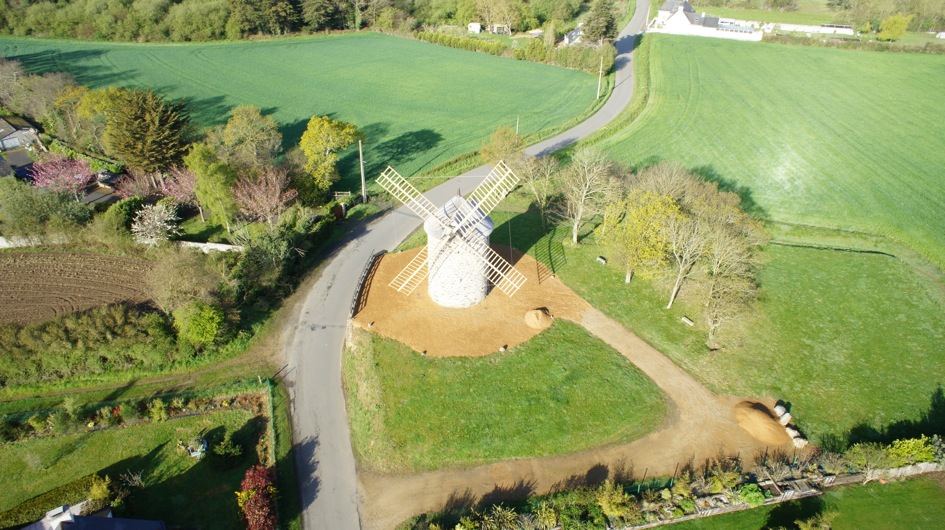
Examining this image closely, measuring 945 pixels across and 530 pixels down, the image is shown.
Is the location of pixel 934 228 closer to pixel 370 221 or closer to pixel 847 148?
pixel 847 148

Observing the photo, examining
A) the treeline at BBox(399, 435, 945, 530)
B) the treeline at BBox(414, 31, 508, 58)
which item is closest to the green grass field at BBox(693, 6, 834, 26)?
the treeline at BBox(414, 31, 508, 58)

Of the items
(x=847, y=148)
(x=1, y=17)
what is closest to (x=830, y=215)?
(x=847, y=148)

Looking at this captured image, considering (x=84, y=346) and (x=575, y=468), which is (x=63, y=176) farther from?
(x=575, y=468)

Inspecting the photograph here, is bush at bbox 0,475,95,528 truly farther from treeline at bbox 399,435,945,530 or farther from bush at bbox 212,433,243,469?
treeline at bbox 399,435,945,530

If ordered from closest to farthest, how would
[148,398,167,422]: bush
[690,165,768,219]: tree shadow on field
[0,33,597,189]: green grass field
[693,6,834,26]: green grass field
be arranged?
[148,398,167,422]: bush → [690,165,768,219]: tree shadow on field → [0,33,597,189]: green grass field → [693,6,834,26]: green grass field

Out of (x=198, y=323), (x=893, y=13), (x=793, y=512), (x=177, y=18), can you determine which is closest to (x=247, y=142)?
(x=198, y=323)

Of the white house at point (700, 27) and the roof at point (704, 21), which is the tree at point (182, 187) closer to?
the white house at point (700, 27)

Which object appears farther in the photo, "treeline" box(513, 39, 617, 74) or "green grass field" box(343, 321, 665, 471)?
"treeline" box(513, 39, 617, 74)
